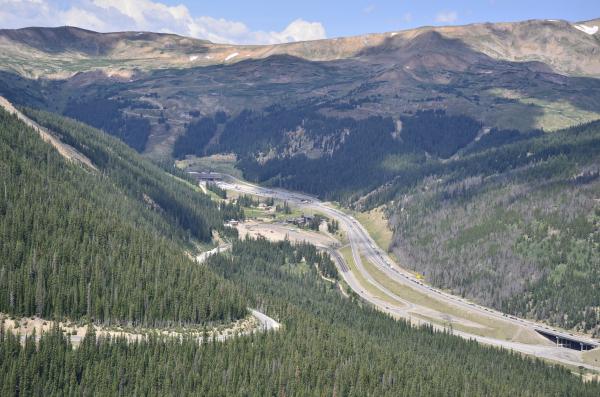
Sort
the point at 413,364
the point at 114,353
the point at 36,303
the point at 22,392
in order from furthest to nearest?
the point at 413,364
the point at 36,303
the point at 114,353
the point at 22,392

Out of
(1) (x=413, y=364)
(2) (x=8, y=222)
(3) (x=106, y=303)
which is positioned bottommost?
(1) (x=413, y=364)

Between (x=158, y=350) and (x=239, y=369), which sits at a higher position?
(x=158, y=350)

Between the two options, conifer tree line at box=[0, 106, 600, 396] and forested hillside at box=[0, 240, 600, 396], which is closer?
forested hillside at box=[0, 240, 600, 396]

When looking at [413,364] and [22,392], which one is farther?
[413,364]

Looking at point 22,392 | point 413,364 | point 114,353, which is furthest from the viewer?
point 413,364

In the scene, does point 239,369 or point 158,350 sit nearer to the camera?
point 239,369

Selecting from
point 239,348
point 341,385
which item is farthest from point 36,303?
point 341,385

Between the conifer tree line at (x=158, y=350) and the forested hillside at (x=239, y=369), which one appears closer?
the forested hillside at (x=239, y=369)

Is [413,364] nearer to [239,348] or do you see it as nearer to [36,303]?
[239,348]

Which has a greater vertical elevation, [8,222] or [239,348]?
[8,222]
